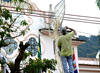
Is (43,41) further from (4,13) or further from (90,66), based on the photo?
(4,13)

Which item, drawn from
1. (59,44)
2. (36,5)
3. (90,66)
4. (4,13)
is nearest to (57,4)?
(59,44)

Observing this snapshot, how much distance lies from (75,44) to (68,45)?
21.9ft

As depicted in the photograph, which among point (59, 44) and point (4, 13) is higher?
point (4, 13)

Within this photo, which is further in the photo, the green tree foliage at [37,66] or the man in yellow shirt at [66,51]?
the man in yellow shirt at [66,51]

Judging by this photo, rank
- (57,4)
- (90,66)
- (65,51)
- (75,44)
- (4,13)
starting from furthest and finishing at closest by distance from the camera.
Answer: (90,66) < (75,44) < (57,4) < (65,51) < (4,13)

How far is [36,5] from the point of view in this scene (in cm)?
1270

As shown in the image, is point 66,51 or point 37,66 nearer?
point 37,66

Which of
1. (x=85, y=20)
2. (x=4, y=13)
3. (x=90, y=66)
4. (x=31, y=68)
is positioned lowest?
(x=90, y=66)

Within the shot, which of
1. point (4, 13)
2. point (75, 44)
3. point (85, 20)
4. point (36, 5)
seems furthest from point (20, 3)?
point (75, 44)

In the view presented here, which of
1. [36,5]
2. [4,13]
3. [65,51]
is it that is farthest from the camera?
[36,5]

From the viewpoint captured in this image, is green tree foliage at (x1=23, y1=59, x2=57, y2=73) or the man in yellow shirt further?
the man in yellow shirt

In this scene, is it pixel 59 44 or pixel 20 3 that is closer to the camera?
pixel 20 3

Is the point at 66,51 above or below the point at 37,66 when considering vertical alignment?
above

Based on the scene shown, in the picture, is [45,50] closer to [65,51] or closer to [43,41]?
[43,41]
